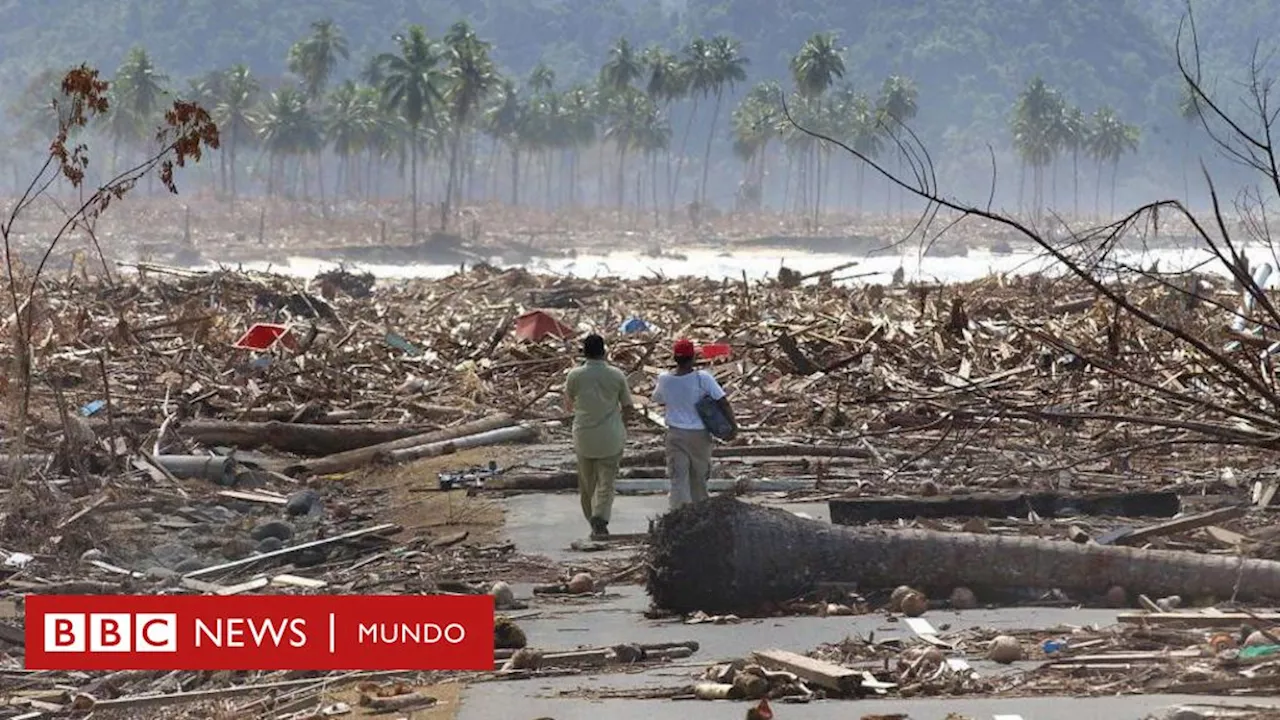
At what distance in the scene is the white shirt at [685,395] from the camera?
11.8m

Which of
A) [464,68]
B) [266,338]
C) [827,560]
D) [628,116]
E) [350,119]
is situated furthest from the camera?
[628,116]

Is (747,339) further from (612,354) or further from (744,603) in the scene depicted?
(744,603)

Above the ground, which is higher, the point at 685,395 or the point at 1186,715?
the point at 685,395

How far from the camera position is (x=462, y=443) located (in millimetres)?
18156

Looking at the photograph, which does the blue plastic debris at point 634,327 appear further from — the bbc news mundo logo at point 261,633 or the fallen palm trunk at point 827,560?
the fallen palm trunk at point 827,560

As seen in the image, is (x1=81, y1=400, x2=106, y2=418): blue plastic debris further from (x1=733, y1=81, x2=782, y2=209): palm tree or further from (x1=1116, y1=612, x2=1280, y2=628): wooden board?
(x1=733, y1=81, x2=782, y2=209): palm tree

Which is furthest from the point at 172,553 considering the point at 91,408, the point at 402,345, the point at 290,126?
the point at 290,126

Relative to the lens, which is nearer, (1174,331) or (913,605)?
(1174,331)

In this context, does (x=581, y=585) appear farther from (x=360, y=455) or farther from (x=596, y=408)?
(x=360, y=455)

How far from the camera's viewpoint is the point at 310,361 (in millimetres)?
21922

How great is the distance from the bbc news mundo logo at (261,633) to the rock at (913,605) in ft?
7.14

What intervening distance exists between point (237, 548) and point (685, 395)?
352 centimetres

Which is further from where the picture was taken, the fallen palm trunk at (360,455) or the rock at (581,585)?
the fallen palm trunk at (360,455)

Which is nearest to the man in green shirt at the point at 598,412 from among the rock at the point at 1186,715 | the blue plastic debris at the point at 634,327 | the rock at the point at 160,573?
the rock at the point at 160,573
